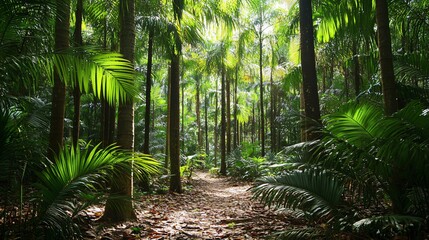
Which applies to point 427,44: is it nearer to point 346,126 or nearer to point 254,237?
point 346,126

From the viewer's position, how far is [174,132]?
9.48m

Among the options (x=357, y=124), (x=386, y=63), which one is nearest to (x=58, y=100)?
(x=357, y=124)

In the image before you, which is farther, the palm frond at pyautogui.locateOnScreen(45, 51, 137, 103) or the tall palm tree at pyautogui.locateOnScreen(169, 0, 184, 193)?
the tall palm tree at pyautogui.locateOnScreen(169, 0, 184, 193)

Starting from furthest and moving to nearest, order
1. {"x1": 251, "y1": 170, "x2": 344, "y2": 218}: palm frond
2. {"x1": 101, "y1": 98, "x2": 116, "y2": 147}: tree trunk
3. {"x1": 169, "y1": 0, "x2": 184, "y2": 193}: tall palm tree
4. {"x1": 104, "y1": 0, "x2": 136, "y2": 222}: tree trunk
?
1. {"x1": 169, "y1": 0, "x2": 184, "y2": 193}: tall palm tree
2. {"x1": 101, "y1": 98, "x2": 116, "y2": 147}: tree trunk
3. {"x1": 104, "y1": 0, "x2": 136, "y2": 222}: tree trunk
4. {"x1": 251, "y1": 170, "x2": 344, "y2": 218}: palm frond

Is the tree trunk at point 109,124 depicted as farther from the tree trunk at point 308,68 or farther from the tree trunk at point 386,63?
the tree trunk at point 386,63

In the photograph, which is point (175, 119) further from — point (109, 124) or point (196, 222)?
point (196, 222)

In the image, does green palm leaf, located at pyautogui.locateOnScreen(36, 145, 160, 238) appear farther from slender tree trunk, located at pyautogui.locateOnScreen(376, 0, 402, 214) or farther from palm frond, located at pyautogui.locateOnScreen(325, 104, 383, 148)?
slender tree trunk, located at pyautogui.locateOnScreen(376, 0, 402, 214)

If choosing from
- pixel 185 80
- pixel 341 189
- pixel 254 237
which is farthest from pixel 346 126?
pixel 185 80

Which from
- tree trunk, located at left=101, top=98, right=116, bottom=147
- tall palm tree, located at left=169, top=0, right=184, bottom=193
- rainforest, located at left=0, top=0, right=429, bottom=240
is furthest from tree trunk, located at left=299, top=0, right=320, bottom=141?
tree trunk, located at left=101, top=98, right=116, bottom=147

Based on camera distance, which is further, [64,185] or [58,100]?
[58,100]

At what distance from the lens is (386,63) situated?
3846 mm

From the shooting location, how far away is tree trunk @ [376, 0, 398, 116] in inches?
150

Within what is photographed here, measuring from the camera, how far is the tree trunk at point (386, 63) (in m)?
3.81

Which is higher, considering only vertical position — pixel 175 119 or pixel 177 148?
pixel 175 119
